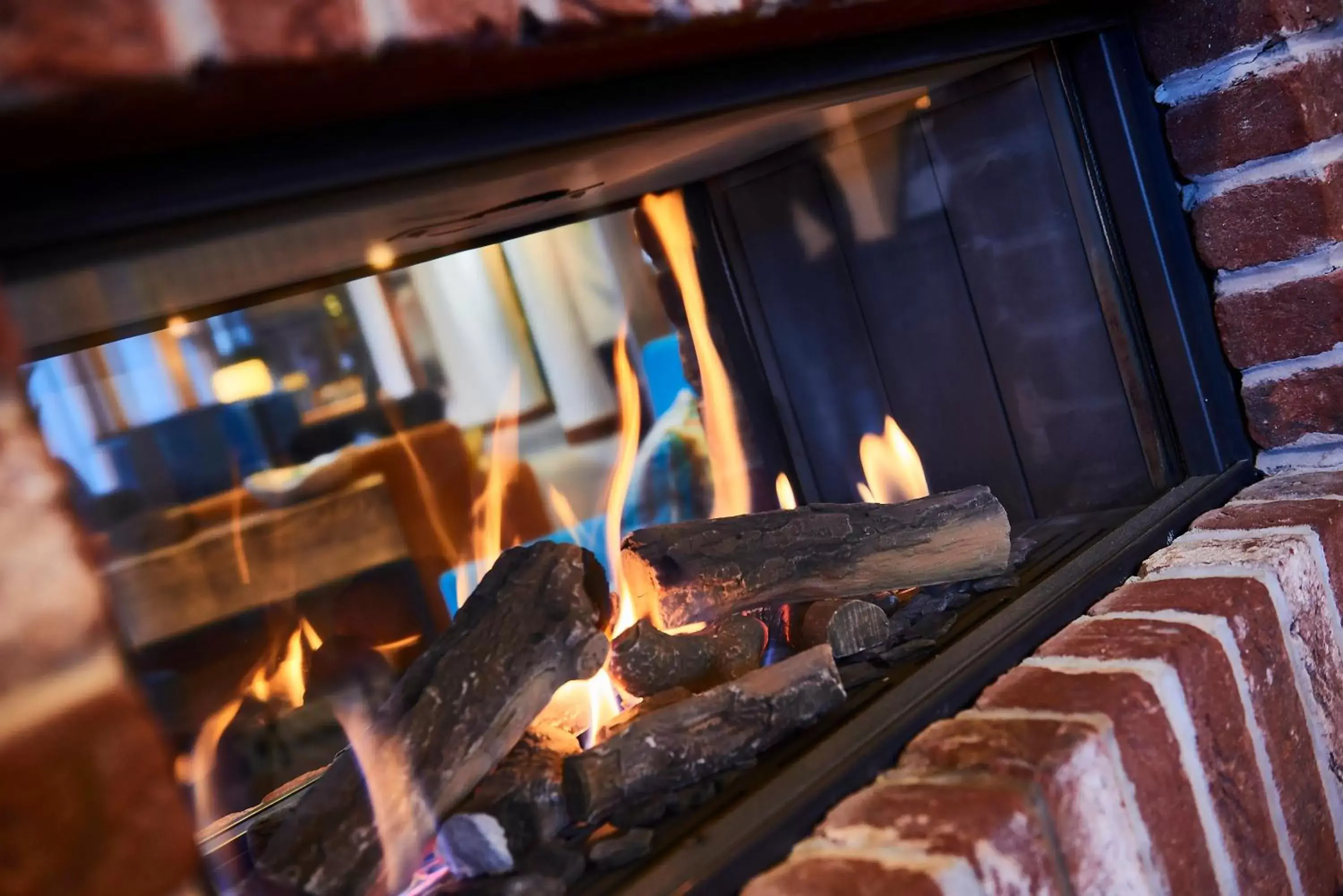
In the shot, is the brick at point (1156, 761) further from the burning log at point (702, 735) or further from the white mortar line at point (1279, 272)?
the white mortar line at point (1279, 272)

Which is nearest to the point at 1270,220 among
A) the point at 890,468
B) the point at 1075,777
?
the point at 890,468

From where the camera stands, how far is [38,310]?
644mm

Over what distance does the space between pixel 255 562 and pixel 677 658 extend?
1.53ft

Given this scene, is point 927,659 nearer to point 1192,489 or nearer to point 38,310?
point 1192,489

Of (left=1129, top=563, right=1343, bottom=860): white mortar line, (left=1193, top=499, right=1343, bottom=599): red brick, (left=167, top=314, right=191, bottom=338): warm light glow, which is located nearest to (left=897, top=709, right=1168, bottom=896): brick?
(left=1129, top=563, right=1343, bottom=860): white mortar line

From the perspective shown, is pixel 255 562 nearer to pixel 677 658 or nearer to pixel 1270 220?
pixel 677 658

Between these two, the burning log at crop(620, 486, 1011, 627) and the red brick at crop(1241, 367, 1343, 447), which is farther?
the red brick at crop(1241, 367, 1343, 447)

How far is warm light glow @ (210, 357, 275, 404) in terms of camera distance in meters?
1.04

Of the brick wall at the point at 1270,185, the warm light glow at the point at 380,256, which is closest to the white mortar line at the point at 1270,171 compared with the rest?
the brick wall at the point at 1270,185

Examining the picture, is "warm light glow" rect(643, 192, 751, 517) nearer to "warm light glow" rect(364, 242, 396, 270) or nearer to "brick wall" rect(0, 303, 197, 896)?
"warm light glow" rect(364, 242, 396, 270)

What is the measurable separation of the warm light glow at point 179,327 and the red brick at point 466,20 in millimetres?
539

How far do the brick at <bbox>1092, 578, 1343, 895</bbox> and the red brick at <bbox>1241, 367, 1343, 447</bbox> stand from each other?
1.31 ft

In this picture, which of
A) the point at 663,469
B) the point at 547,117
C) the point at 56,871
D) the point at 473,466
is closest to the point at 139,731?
the point at 56,871

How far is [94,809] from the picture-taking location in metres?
0.47
